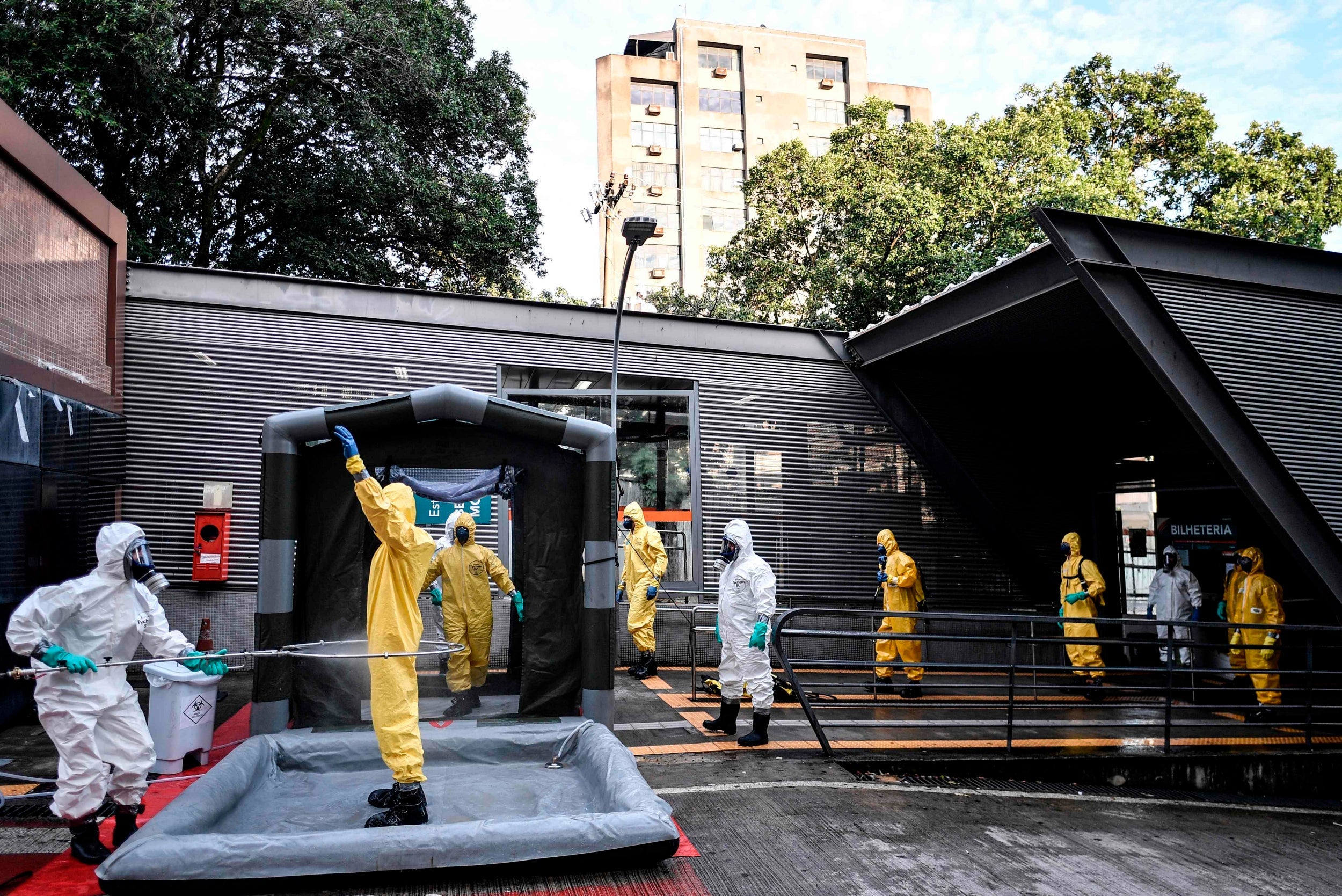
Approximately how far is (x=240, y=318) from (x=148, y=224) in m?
9.16

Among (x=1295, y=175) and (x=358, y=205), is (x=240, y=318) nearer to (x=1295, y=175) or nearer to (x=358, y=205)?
(x=358, y=205)

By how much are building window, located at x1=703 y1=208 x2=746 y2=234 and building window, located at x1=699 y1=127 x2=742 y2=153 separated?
344 cm

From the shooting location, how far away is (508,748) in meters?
6.38

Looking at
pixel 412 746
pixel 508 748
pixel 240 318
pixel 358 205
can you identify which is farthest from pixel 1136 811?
pixel 358 205

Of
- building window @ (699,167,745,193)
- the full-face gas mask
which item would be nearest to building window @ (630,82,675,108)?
building window @ (699,167,745,193)

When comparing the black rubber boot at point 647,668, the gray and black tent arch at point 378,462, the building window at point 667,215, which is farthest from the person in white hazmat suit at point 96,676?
the building window at point 667,215

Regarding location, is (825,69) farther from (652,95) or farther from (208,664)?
(208,664)

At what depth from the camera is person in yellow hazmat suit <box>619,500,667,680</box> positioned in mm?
10516

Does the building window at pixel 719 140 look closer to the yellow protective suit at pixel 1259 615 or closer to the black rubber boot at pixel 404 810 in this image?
the yellow protective suit at pixel 1259 615

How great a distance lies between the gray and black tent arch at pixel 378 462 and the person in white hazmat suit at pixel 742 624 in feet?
4.24

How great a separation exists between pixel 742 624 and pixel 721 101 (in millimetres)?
46433

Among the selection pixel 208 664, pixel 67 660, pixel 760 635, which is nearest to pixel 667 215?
pixel 760 635

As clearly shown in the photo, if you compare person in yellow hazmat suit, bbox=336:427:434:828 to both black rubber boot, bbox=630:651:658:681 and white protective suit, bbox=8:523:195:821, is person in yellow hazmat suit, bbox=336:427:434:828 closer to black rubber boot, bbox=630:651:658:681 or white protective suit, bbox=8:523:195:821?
white protective suit, bbox=8:523:195:821

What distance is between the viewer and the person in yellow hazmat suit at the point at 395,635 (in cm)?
494
